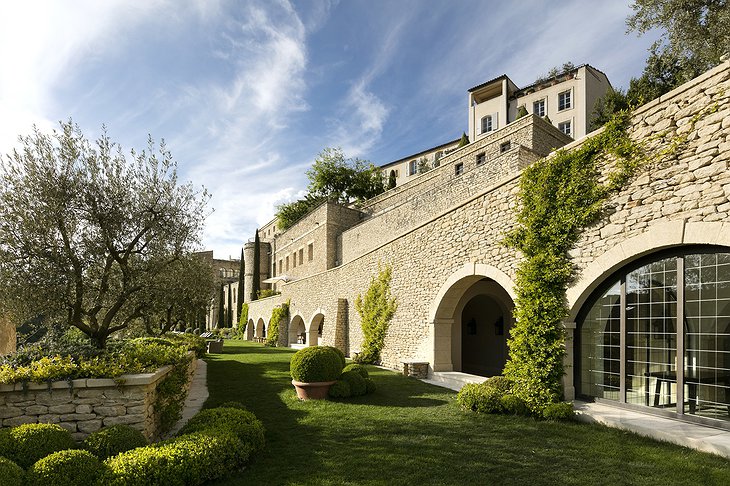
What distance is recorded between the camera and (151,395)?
5.98 m

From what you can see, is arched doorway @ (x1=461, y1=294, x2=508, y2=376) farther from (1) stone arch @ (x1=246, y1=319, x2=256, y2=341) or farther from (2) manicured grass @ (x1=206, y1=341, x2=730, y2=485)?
(1) stone arch @ (x1=246, y1=319, x2=256, y2=341)

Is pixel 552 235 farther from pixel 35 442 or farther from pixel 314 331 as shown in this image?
pixel 314 331

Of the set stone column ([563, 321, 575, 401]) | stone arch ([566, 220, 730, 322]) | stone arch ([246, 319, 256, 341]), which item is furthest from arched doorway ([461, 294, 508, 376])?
stone arch ([246, 319, 256, 341])

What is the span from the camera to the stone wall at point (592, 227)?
18.6ft

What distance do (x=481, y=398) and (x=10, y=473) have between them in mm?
6553

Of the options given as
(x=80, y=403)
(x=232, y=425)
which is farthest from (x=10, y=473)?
(x=232, y=425)

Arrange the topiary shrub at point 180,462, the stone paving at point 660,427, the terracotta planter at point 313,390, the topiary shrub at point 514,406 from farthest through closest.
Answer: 1. the terracotta planter at point 313,390
2. the topiary shrub at point 514,406
3. the stone paving at point 660,427
4. the topiary shrub at point 180,462

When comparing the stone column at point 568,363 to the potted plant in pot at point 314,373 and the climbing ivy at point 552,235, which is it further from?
the potted plant in pot at point 314,373

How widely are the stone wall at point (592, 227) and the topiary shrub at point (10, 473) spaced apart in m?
7.77

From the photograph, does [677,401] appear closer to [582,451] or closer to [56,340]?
[582,451]

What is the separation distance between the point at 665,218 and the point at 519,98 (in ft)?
90.3

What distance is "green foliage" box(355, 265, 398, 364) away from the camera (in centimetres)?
1385

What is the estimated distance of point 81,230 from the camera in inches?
290

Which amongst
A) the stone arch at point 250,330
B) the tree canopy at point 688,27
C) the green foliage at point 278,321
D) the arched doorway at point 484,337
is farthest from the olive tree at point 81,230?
the stone arch at point 250,330
